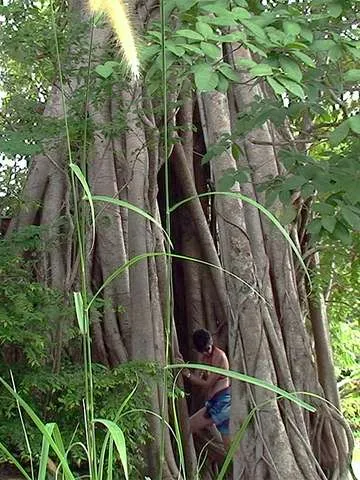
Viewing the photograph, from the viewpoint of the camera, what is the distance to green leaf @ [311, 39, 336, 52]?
6.16ft

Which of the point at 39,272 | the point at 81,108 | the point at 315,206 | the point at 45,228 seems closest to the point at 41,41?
the point at 81,108

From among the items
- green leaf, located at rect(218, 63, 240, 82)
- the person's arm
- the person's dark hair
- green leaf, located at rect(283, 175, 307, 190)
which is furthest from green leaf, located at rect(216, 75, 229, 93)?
the person's arm

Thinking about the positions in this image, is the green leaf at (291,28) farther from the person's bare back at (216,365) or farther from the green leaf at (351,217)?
the person's bare back at (216,365)

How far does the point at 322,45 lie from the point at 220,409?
2.35m

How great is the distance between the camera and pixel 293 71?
1.80 m

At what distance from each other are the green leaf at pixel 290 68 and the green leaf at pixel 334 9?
14 centimetres

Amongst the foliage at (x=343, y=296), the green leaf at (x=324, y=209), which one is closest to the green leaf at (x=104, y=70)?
the green leaf at (x=324, y=209)

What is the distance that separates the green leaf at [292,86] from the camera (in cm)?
178

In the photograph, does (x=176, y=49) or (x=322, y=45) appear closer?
(x=176, y=49)

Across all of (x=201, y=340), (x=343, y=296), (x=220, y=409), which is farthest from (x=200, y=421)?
(x=343, y=296)

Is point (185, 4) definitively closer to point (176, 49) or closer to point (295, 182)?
point (176, 49)

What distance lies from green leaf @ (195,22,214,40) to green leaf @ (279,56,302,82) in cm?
17

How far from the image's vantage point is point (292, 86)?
5.89 ft

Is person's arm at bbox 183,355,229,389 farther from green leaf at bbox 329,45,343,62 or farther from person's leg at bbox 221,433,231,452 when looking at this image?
green leaf at bbox 329,45,343,62
